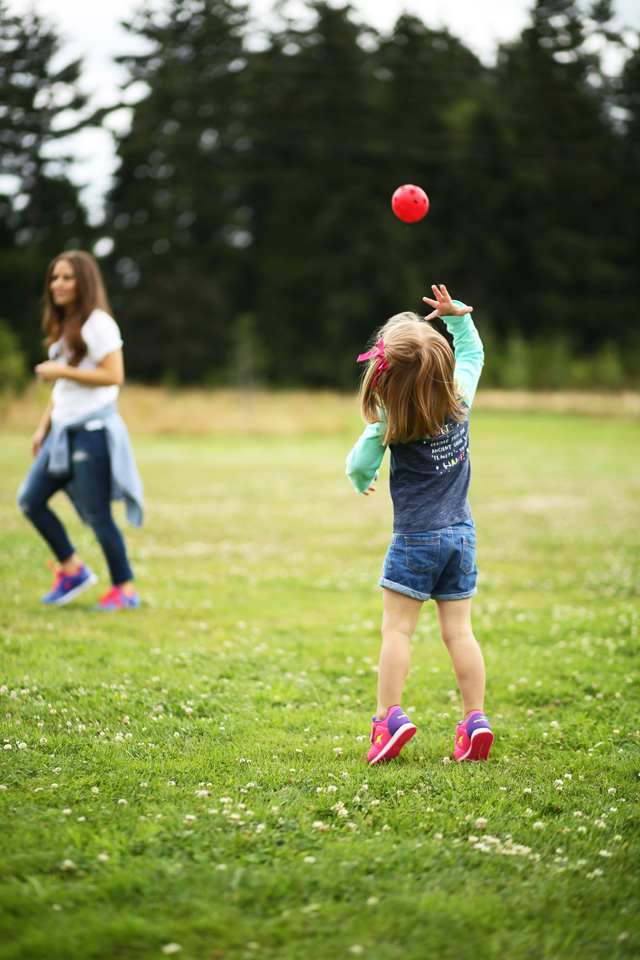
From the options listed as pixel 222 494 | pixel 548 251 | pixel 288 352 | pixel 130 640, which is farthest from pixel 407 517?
pixel 548 251

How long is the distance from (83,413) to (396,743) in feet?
12.4

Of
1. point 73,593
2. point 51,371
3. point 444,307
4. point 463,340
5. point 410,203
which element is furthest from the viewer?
point 73,593

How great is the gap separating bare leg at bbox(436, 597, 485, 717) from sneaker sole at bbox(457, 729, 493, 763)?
0.14 meters

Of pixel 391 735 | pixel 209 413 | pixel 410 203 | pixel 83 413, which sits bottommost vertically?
pixel 209 413

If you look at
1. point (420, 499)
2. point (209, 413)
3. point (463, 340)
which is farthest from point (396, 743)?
point (209, 413)

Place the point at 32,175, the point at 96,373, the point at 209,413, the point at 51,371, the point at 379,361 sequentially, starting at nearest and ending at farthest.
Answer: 1. the point at 379,361
2. the point at 51,371
3. the point at 96,373
4. the point at 209,413
5. the point at 32,175

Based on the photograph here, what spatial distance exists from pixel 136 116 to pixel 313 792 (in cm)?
5822

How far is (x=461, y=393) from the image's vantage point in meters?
4.12

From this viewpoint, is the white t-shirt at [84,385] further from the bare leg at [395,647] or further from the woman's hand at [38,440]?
the bare leg at [395,647]

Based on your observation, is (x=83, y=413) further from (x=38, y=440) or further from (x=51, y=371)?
(x=38, y=440)

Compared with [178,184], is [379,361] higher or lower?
lower

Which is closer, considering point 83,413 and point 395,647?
point 395,647

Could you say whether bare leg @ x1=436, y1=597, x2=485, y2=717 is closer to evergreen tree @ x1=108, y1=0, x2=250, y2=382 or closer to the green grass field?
the green grass field

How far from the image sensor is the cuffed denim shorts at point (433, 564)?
4023 mm
